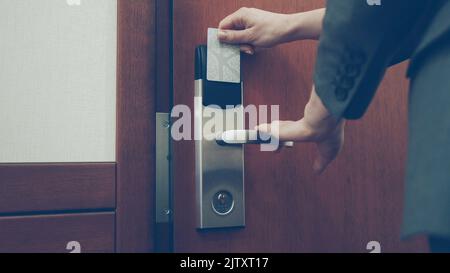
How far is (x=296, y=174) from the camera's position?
2.69 ft

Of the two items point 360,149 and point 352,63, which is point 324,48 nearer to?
point 352,63

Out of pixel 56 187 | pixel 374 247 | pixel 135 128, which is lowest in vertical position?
pixel 374 247

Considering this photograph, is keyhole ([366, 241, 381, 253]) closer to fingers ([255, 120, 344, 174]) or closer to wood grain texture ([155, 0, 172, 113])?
fingers ([255, 120, 344, 174])

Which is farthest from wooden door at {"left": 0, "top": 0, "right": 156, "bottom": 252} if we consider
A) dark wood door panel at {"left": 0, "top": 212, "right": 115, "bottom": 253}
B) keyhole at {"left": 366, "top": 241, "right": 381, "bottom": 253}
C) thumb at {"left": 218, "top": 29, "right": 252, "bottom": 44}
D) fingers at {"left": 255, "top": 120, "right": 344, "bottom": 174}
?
keyhole at {"left": 366, "top": 241, "right": 381, "bottom": 253}

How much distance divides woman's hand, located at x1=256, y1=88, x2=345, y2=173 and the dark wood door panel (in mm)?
328

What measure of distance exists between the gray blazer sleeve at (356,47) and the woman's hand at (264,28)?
305 millimetres

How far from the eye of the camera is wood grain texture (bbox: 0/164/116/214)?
72 cm

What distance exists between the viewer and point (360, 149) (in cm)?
86

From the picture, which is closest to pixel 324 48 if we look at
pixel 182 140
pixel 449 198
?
pixel 449 198

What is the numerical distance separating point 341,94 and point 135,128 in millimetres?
450

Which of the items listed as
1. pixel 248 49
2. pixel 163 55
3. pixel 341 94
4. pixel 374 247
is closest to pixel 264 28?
pixel 248 49

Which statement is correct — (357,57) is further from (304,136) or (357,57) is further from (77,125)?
(77,125)

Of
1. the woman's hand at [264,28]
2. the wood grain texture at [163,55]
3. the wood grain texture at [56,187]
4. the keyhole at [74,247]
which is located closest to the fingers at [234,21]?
the woman's hand at [264,28]
